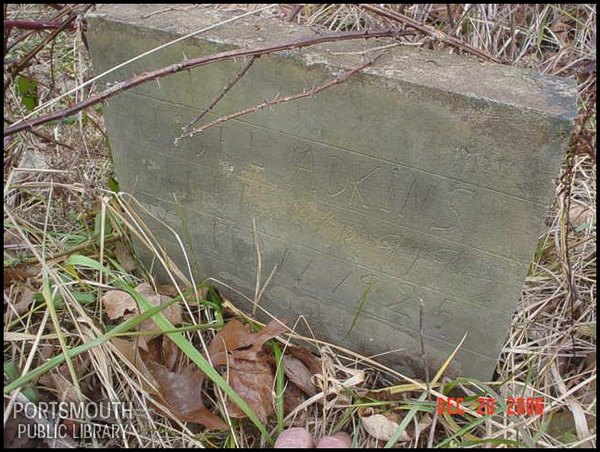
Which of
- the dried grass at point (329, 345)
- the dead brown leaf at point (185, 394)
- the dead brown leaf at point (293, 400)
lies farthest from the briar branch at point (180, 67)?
the dead brown leaf at point (293, 400)

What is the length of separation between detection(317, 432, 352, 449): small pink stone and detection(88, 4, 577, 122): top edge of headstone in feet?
3.29

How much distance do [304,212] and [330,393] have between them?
575 millimetres

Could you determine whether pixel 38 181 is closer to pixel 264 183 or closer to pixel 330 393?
pixel 264 183

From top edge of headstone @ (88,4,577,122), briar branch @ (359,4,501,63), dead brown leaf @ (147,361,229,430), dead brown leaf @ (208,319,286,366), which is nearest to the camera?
top edge of headstone @ (88,4,577,122)

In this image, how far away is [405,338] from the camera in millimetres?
2010

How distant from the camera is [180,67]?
5.06 feet

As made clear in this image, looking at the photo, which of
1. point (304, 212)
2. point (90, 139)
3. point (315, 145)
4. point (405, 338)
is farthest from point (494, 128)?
point (90, 139)
